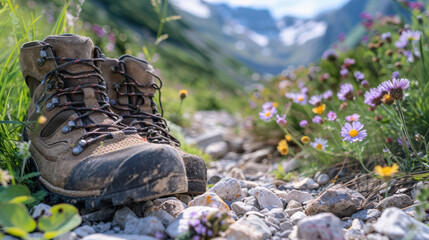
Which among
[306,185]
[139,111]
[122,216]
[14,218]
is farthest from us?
[306,185]

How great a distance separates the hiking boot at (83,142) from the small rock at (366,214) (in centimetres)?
80

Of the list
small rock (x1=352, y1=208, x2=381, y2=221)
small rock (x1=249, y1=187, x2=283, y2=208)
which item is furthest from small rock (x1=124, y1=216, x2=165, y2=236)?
small rock (x1=352, y1=208, x2=381, y2=221)

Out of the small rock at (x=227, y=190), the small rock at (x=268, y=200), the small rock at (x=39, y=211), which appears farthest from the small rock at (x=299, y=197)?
the small rock at (x=39, y=211)

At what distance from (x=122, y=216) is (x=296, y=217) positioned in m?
0.72

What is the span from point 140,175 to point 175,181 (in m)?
0.14

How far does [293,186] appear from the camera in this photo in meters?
2.27

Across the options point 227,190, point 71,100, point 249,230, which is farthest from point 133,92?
point 249,230

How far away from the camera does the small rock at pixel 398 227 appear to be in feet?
3.68

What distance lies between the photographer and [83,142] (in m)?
1.51

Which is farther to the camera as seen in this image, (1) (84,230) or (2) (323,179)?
(2) (323,179)

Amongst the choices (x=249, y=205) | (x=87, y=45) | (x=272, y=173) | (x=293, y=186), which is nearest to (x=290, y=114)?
(x=272, y=173)

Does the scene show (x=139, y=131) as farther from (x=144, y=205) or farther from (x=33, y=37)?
(x=33, y=37)

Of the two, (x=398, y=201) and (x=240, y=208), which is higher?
(x=398, y=201)

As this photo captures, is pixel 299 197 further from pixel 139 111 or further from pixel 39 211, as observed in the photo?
pixel 39 211
